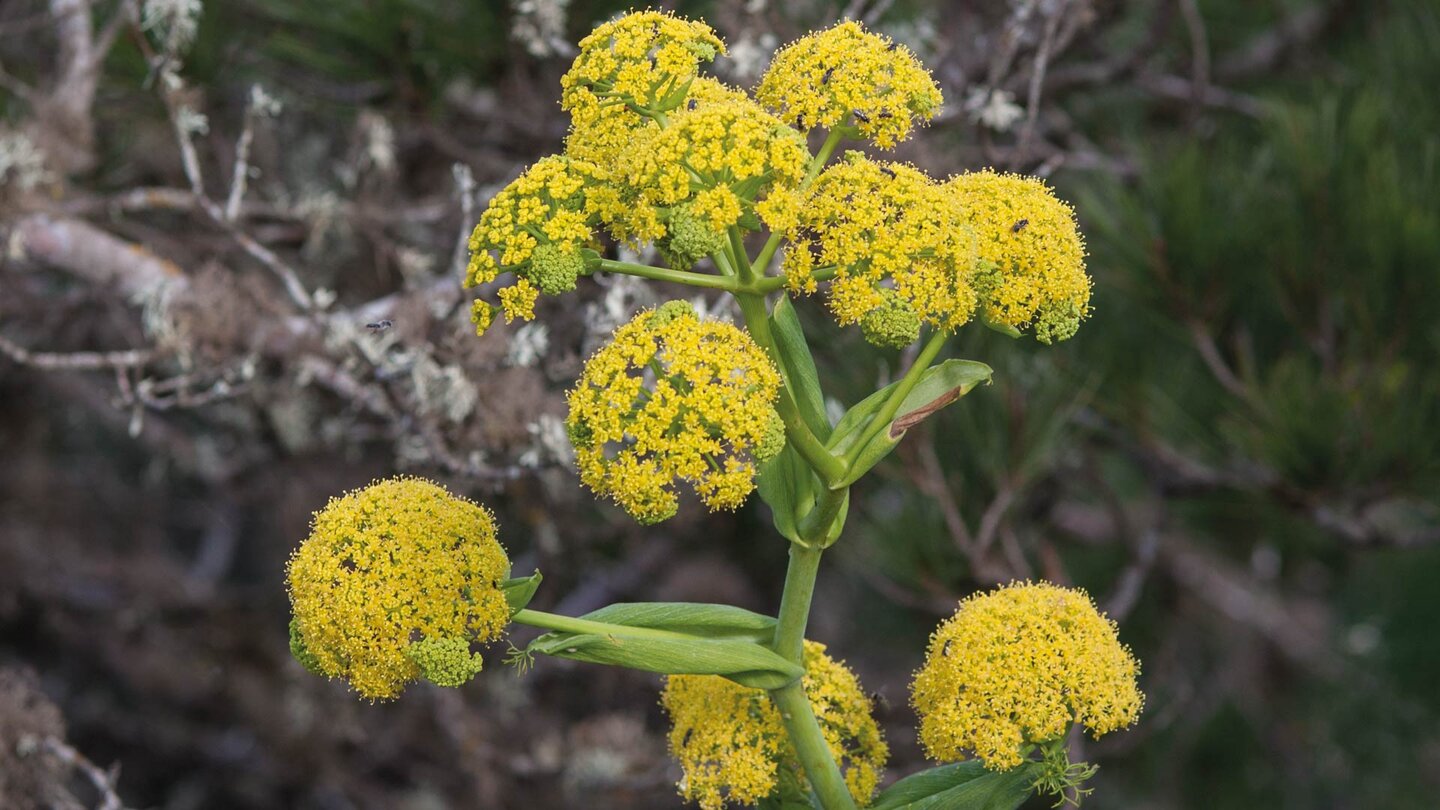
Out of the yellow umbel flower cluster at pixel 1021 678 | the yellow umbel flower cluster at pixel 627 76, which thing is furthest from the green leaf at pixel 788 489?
the yellow umbel flower cluster at pixel 627 76

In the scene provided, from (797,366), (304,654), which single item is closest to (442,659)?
(304,654)

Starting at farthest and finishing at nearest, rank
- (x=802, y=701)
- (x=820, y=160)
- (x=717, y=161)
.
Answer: (x=802, y=701), (x=820, y=160), (x=717, y=161)

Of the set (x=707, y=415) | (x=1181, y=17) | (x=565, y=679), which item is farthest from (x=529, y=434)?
(x=1181, y=17)

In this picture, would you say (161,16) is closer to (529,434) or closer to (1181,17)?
(529,434)

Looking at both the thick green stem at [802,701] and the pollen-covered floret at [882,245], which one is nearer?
the pollen-covered floret at [882,245]

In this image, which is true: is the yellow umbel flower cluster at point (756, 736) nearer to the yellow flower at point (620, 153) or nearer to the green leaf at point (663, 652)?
the green leaf at point (663, 652)

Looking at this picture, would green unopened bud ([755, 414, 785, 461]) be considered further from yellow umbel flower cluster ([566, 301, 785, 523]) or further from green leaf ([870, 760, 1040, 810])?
green leaf ([870, 760, 1040, 810])

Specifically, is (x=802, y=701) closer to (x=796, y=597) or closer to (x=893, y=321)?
(x=796, y=597)
